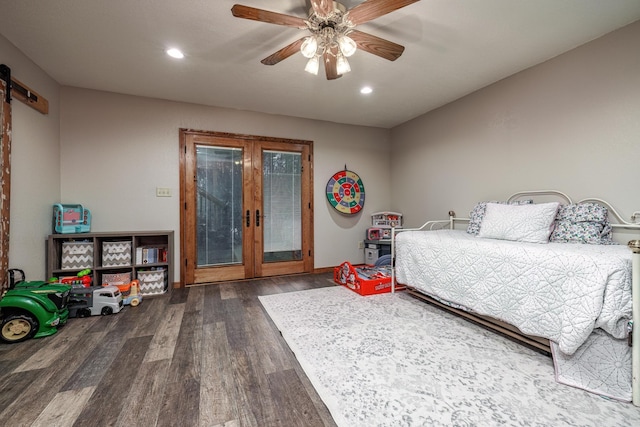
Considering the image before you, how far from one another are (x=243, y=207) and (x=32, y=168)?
2145mm

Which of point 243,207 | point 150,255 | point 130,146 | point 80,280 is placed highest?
point 130,146

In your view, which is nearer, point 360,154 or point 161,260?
point 161,260

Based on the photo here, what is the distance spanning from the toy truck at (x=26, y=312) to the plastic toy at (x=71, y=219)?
69 centimetres

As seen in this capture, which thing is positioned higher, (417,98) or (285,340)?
(417,98)

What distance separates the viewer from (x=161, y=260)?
3305mm

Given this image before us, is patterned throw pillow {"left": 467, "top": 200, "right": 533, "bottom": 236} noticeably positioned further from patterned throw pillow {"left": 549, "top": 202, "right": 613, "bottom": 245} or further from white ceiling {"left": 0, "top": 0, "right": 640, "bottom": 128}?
white ceiling {"left": 0, "top": 0, "right": 640, "bottom": 128}

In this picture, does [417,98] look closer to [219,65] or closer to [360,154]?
[360,154]

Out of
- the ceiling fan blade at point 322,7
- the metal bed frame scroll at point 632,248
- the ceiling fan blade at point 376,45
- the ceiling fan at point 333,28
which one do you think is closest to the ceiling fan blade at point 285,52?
the ceiling fan at point 333,28

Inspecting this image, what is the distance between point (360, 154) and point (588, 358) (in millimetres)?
3756

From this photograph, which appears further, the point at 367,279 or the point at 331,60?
the point at 367,279

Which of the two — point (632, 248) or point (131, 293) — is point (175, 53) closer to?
point (131, 293)

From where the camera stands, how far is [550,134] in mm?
2584

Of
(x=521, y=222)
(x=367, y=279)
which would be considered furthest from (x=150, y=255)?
(x=521, y=222)

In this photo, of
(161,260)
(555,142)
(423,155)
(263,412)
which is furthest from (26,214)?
(555,142)
